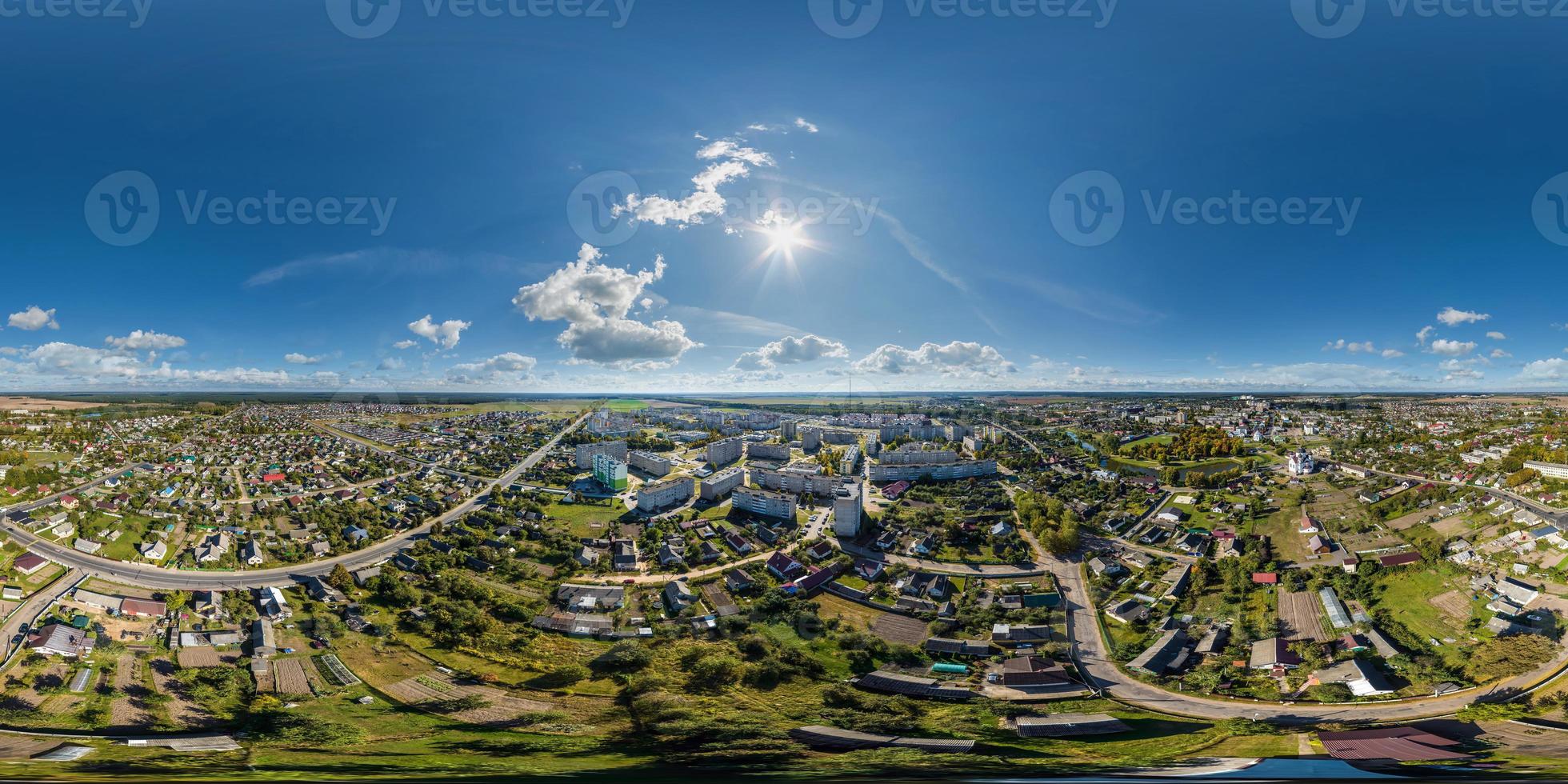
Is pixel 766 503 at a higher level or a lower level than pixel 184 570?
higher

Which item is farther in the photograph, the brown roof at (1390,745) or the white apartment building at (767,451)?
the white apartment building at (767,451)

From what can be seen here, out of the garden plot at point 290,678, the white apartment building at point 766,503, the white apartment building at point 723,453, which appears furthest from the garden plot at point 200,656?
the white apartment building at point 723,453

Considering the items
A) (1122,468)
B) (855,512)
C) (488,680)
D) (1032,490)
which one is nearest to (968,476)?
(1032,490)

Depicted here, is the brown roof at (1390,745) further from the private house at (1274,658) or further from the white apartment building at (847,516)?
the white apartment building at (847,516)

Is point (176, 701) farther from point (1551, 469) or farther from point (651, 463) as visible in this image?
point (1551, 469)

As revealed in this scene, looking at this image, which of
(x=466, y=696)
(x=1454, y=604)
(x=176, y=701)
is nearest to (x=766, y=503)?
(x=466, y=696)

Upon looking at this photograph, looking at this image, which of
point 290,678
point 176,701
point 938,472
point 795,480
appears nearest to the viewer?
point 176,701
